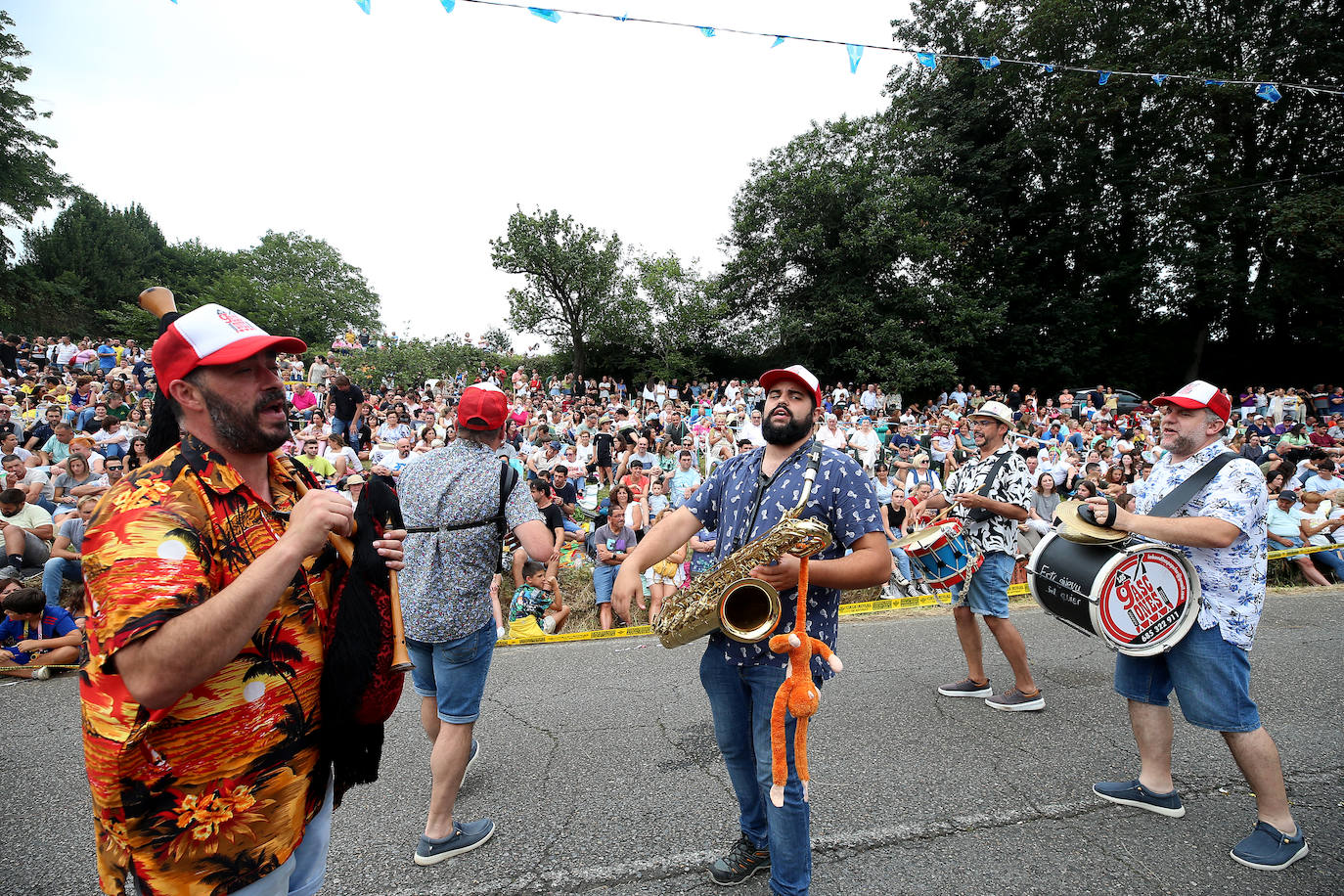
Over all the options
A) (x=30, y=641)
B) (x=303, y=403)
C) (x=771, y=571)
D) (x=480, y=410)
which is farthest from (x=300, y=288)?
(x=771, y=571)

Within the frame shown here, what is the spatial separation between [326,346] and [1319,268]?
50.3m

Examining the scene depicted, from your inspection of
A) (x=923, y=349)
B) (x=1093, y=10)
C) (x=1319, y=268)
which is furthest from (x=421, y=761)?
(x=1319, y=268)

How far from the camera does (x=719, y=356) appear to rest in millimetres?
29781

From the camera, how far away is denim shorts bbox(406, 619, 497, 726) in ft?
9.78

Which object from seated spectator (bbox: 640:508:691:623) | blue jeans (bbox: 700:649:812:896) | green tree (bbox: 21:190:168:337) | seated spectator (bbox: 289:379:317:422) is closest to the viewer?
blue jeans (bbox: 700:649:812:896)

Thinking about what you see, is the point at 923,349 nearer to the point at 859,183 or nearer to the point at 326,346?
the point at 859,183

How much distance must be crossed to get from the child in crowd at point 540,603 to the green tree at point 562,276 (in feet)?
74.6

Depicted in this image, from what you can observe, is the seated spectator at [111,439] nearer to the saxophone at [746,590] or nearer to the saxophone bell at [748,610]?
the saxophone at [746,590]

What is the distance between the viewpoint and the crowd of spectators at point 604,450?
803 centimetres

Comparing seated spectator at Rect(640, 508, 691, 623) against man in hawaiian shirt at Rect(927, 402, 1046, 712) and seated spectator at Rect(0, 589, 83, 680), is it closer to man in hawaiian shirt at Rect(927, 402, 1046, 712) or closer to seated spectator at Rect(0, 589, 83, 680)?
man in hawaiian shirt at Rect(927, 402, 1046, 712)

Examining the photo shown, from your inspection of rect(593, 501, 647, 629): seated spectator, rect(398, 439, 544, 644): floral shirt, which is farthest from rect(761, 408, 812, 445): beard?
rect(593, 501, 647, 629): seated spectator

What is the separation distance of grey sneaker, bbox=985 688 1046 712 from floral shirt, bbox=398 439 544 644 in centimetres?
350

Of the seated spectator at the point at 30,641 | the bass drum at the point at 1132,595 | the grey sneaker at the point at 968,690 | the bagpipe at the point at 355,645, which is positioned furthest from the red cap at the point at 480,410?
the seated spectator at the point at 30,641

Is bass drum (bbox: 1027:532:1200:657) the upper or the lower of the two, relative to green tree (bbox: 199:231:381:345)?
lower
